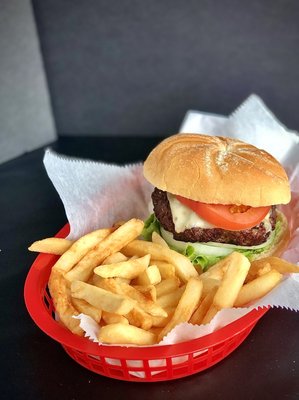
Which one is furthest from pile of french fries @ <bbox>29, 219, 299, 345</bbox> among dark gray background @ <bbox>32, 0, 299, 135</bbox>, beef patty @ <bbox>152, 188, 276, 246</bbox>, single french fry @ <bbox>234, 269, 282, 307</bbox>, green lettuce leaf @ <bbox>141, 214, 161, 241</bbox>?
dark gray background @ <bbox>32, 0, 299, 135</bbox>

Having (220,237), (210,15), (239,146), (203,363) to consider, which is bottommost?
(203,363)

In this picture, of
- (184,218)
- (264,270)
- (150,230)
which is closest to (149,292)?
(264,270)

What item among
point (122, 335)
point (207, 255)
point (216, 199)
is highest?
point (216, 199)

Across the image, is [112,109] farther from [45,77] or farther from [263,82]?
[263,82]

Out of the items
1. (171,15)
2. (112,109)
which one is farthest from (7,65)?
(171,15)

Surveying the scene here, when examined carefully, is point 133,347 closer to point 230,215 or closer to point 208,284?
point 208,284

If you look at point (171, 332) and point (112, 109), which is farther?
point (112, 109)
